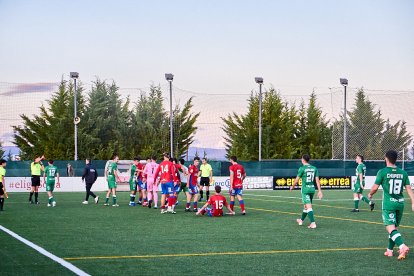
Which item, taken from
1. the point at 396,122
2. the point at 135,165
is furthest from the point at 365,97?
the point at 135,165

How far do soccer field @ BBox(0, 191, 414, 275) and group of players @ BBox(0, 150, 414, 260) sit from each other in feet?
1.76

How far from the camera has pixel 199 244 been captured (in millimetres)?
14906

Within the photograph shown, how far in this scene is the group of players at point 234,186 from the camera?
42.4ft

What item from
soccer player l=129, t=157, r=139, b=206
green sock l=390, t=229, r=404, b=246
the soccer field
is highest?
soccer player l=129, t=157, r=139, b=206

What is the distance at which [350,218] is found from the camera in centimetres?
2266

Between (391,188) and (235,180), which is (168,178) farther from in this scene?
(391,188)

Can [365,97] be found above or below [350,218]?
above

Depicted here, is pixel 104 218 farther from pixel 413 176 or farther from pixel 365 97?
pixel 365 97

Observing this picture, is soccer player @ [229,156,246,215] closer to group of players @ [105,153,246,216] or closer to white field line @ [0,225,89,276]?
group of players @ [105,153,246,216]

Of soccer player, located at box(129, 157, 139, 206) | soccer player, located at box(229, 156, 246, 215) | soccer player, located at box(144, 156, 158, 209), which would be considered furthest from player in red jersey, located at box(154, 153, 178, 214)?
soccer player, located at box(129, 157, 139, 206)

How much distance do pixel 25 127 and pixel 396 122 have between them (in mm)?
32018

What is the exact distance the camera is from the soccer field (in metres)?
11.5

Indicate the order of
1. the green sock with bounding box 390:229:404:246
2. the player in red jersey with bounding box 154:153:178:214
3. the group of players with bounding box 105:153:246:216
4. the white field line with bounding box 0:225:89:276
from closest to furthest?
the white field line with bounding box 0:225:89:276 < the green sock with bounding box 390:229:404:246 < the group of players with bounding box 105:153:246:216 < the player in red jersey with bounding box 154:153:178:214

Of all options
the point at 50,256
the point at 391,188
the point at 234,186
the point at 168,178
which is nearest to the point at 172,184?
the point at 168,178
